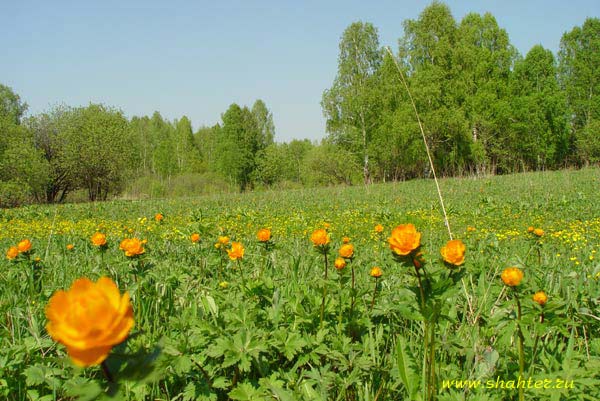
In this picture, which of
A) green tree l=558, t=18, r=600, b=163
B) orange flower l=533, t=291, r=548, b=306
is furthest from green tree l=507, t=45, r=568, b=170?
orange flower l=533, t=291, r=548, b=306

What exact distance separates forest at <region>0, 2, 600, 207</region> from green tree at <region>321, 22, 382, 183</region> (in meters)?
0.07

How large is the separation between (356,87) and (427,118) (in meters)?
5.73

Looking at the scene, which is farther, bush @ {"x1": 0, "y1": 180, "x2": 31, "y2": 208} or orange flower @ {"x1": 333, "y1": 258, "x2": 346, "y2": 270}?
→ bush @ {"x1": 0, "y1": 180, "x2": 31, "y2": 208}

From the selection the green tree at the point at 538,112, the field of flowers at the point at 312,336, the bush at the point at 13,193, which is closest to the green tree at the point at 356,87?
the green tree at the point at 538,112

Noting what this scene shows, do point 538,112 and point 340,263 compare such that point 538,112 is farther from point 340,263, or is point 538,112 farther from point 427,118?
point 340,263

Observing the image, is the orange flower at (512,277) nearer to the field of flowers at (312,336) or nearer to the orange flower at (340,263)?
the field of flowers at (312,336)

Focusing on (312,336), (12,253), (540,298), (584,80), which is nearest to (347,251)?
(312,336)

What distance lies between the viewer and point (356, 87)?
27.5 metres

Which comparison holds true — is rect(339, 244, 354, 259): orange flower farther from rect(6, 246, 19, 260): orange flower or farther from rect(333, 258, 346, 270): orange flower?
rect(6, 246, 19, 260): orange flower

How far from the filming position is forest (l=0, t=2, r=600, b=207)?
25.4 meters

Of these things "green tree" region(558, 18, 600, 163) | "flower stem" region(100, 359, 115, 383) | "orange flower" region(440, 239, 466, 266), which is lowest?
"flower stem" region(100, 359, 115, 383)

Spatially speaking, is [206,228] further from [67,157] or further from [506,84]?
[506,84]

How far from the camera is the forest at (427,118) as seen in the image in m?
25.4

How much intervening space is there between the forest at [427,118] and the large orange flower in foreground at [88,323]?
24288 mm
